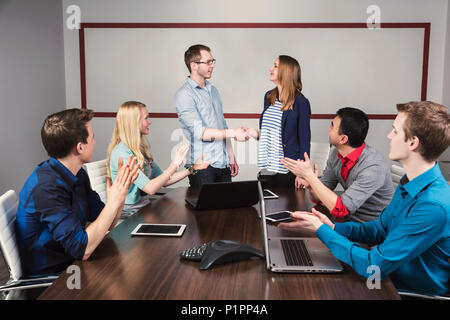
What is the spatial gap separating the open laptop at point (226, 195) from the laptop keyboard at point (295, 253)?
53 cm

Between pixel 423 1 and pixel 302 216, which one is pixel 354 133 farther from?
pixel 423 1

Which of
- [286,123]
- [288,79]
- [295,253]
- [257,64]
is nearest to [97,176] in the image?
[286,123]

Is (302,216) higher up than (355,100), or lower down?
lower down

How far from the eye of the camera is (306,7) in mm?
4434

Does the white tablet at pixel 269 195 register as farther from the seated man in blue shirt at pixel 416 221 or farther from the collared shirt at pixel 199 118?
the seated man in blue shirt at pixel 416 221

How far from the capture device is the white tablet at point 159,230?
163cm

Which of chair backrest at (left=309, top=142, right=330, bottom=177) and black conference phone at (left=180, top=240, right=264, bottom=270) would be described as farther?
chair backrest at (left=309, top=142, right=330, bottom=177)

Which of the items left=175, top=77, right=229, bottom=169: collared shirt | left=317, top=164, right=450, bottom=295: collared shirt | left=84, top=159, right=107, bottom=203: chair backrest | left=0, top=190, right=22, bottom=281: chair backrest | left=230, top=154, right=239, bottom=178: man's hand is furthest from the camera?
left=230, top=154, right=239, bottom=178: man's hand

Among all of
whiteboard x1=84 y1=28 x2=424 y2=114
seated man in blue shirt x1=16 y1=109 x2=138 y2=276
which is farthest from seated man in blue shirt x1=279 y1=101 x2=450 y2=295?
whiteboard x1=84 y1=28 x2=424 y2=114

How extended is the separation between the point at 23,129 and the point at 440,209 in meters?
3.73

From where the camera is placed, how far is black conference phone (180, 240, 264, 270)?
1.30m

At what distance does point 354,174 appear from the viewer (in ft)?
6.80

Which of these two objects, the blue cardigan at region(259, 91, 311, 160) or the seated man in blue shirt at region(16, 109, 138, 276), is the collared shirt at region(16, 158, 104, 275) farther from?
the blue cardigan at region(259, 91, 311, 160)
